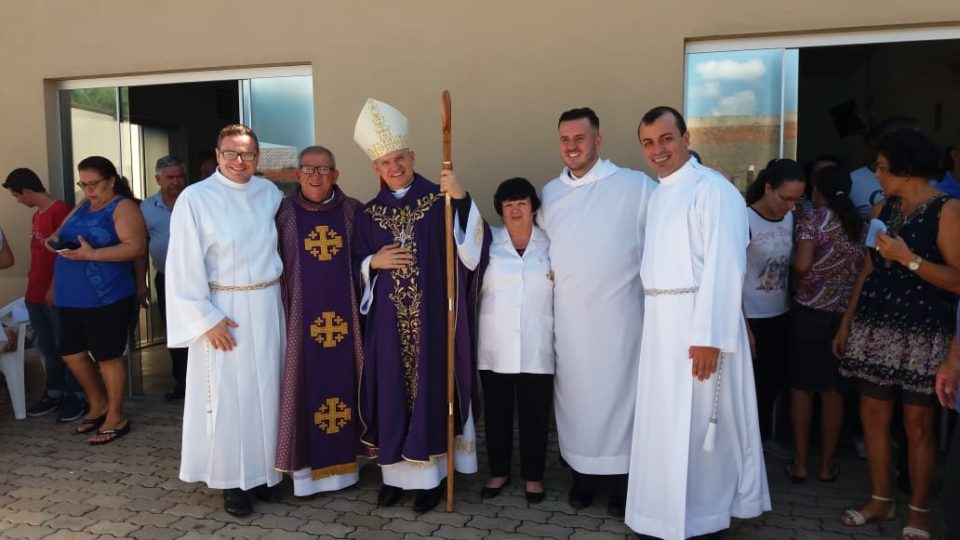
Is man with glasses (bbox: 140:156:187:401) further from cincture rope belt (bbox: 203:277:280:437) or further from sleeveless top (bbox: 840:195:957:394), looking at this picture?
sleeveless top (bbox: 840:195:957:394)

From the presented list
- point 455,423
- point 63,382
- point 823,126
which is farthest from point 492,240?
point 823,126

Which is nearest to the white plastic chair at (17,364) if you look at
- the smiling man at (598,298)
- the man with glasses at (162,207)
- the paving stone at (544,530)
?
the man with glasses at (162,207)

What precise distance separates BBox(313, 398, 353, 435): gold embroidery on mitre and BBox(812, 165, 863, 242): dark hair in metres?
2.74

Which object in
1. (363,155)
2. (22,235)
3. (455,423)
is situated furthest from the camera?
(22,235)

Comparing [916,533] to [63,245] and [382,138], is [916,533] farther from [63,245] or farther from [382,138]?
[63,245]

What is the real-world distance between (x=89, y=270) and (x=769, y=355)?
4308 mm

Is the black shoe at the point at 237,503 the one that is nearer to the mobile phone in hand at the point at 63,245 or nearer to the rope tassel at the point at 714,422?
the mobile phone in hand at the point at 63,245

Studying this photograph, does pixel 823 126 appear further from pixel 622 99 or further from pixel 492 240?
pixel 492 240

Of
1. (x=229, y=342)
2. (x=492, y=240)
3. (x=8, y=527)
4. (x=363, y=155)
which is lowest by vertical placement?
(x=8, y=527)

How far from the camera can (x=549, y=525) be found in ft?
11.1

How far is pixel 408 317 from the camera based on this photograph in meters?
3.52

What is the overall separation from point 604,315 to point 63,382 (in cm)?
438

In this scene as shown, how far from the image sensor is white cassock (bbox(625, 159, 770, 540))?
2.91 metres

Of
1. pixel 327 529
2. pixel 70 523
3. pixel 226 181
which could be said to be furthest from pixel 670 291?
pixel 70 523
